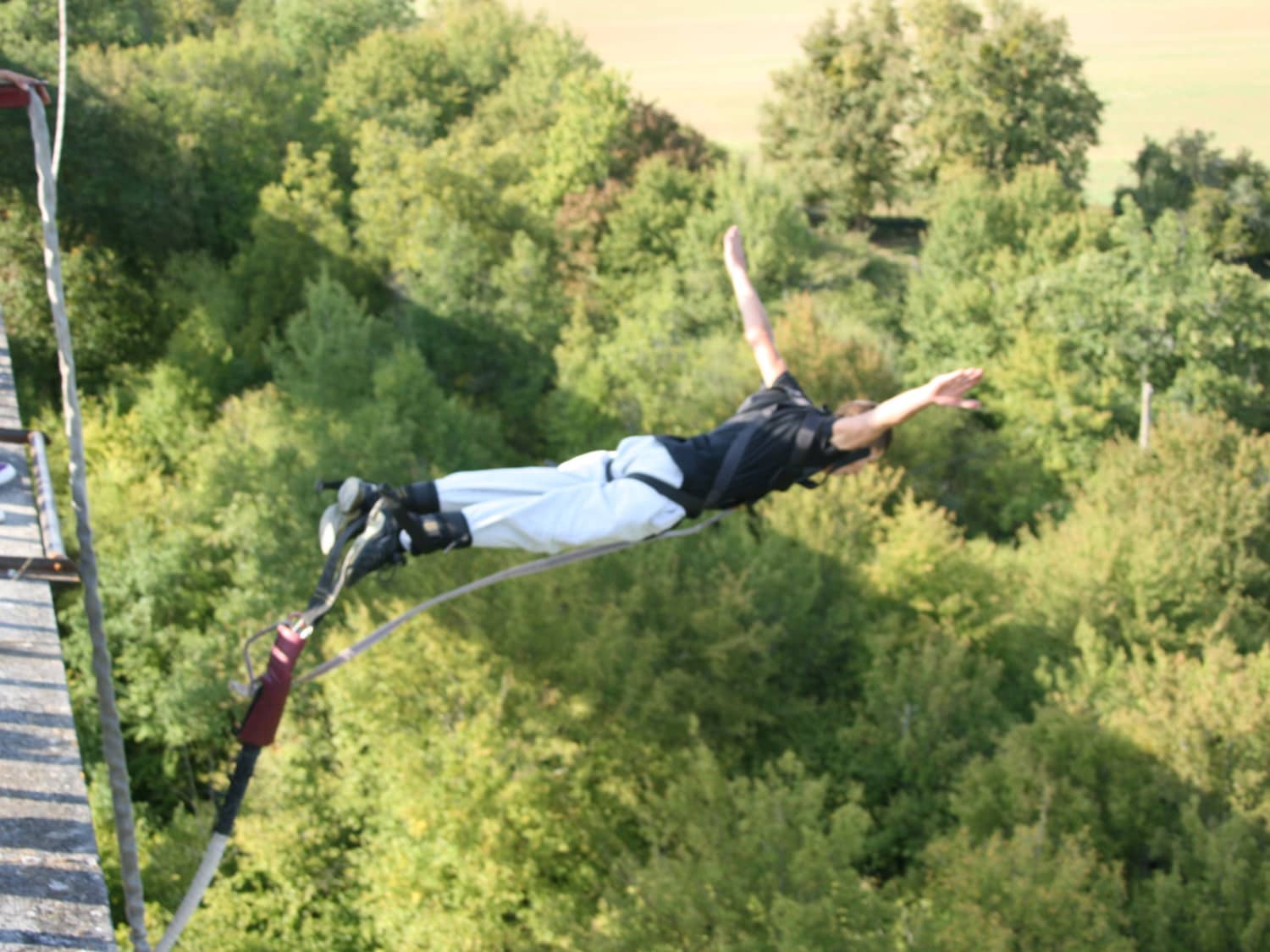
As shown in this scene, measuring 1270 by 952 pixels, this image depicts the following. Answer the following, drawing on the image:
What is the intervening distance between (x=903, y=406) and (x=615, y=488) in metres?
1.35

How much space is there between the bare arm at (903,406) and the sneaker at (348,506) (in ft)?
6.73

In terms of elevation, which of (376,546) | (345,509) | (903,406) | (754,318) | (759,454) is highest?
(754,318)

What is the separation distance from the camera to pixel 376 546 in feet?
19.0

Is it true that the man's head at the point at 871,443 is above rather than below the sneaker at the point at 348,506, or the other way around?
above

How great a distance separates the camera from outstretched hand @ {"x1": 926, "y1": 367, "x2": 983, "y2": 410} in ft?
18.2

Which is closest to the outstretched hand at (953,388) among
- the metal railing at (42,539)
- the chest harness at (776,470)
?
the chest harness at (776,470)

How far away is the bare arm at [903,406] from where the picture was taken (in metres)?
5.55

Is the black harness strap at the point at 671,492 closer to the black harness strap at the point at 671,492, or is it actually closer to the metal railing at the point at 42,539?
the black harness strap at the point at 671,492

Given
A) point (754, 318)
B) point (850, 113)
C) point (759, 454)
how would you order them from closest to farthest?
point (759, 454) < point (754, 318) < point (850, 113)

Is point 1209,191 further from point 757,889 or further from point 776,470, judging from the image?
point 776,470

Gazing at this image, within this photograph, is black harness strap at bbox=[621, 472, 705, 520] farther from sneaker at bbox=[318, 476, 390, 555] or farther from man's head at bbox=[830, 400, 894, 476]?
sneaker at bbox=[318, 476, 390, 555]

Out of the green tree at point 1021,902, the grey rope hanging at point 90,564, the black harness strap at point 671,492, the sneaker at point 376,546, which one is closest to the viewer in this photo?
the grey rope hanging at point 90,564

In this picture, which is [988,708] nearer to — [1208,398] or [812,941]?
[812,941]

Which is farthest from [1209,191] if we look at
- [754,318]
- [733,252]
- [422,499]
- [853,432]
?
[422,499]
